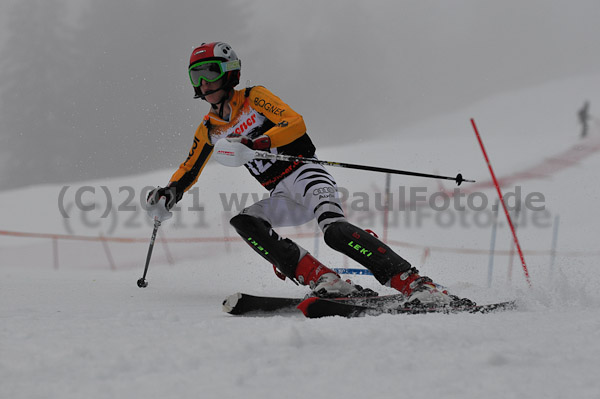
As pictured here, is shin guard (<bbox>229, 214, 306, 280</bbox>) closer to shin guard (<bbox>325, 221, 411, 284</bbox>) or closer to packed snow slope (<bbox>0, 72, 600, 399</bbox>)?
shin guard (<bbox>325, 221, 411, 284</bbox>)

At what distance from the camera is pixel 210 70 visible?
143 inches

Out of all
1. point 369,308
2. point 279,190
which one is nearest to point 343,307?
point 369,308

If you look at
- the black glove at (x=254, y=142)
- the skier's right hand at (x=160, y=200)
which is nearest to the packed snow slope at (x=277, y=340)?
the skier's right hand at (x=160, y=200)

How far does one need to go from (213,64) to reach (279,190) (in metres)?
0.95

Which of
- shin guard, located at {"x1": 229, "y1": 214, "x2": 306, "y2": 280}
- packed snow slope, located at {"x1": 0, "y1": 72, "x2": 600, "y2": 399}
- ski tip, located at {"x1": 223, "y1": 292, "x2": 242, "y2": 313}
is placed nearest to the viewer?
packed snow slope, located at {"x1": 0, "y1": 72, "x2": 600, "y2": 399}

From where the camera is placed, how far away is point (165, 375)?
5.08ft

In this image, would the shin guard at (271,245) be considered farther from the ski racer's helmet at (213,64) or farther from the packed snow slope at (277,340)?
the ski racer's helmet at (213,64)

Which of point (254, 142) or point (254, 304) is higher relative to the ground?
point (254, 142)

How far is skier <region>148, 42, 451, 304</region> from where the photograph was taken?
3.11 meters

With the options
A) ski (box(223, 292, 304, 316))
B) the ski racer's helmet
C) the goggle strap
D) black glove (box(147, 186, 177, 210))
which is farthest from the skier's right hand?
ski (box(223, 292, 304, 316))

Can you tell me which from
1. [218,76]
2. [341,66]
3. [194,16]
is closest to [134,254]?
[218,76]

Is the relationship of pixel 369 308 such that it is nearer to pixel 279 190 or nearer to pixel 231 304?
pixel 231 304

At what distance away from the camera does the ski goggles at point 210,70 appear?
11.9 ft

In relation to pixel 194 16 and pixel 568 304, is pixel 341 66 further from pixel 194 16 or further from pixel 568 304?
pixel 568 304
